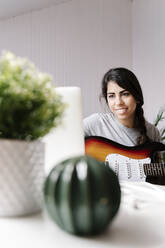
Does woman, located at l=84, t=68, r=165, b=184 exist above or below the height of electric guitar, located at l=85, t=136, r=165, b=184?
above

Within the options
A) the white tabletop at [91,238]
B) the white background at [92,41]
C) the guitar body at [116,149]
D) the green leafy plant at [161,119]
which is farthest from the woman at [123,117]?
the white tabletop at [91,238]

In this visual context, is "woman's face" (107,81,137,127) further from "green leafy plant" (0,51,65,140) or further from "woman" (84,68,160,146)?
"green leafy plant" (0,51,65,140)

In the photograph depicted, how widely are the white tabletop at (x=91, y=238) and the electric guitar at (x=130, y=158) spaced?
1184 mm

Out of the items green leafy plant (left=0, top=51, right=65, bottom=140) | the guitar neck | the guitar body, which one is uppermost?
green leafy plant (left=0, top=51, right=65, bottom=140)

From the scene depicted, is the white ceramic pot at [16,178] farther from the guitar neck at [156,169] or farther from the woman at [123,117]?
the woman at [123,117]

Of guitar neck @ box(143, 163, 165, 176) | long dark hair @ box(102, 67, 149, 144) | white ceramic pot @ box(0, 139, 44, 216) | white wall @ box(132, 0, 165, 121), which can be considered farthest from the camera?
white wall @ box(132, 0, 165, 121)

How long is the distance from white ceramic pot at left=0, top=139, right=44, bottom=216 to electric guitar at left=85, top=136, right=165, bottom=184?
1275 millimetres

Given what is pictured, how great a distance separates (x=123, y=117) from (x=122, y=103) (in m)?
0.13

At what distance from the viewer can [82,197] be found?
0.38 metres

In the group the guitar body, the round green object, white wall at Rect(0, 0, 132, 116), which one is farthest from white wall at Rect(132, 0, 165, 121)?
the round green object

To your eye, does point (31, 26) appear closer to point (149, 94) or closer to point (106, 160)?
point (149, 94)

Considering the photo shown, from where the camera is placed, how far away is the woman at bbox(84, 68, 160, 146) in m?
2.25

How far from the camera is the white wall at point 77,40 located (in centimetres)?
333

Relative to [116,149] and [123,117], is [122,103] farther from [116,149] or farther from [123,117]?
[116,149]
